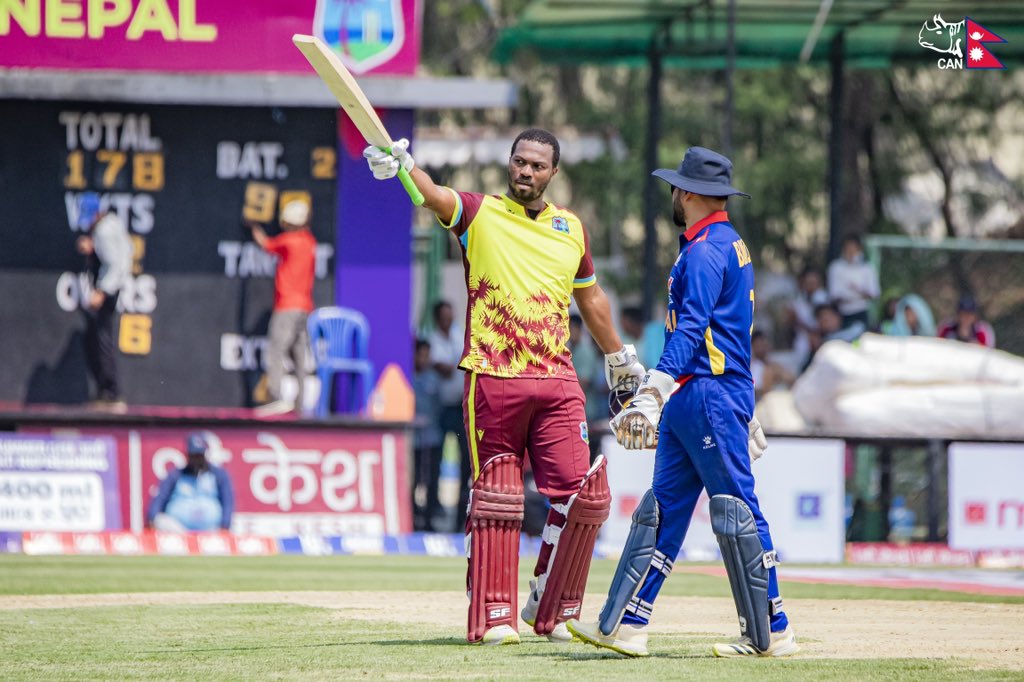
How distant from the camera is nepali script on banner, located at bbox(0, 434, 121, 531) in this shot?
1608 cm

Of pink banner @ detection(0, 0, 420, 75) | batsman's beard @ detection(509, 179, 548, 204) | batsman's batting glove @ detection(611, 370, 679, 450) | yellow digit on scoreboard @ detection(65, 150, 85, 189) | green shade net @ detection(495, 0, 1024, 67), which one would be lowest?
batsman's batting glove @ detection(611, 370, 679, 450)

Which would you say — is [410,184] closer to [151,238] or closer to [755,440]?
[755,440]

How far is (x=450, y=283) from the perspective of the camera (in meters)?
25.8

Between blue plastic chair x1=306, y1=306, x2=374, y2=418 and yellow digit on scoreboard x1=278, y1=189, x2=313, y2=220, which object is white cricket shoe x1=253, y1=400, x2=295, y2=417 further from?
yellow digit on scoreboard x1=278, y1=189, x2=313, y2=220

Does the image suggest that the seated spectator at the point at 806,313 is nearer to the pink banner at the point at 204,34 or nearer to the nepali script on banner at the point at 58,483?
the pink banner at the point at 204,34

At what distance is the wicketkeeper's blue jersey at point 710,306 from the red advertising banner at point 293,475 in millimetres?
9655

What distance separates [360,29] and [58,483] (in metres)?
5.59

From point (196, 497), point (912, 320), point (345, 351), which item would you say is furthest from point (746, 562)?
point (912, 320)

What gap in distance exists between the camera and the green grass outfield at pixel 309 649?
23.0ft

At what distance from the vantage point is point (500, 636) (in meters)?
7.95

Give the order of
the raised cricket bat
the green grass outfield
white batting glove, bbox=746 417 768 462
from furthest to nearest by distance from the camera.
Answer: white batting glove, bbox=746 417 768 462
the raised cricket bat
the green grass outfield

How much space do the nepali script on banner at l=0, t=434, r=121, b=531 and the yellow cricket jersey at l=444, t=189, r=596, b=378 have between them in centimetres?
913

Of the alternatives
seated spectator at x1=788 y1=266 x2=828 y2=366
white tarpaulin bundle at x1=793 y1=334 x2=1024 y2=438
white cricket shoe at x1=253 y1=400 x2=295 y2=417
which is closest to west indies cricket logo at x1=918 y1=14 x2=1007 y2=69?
seated spectator at x1=788 y1=266 x2=828 y2=366

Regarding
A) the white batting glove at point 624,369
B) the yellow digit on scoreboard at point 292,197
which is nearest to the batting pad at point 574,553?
the white batting glove at point 624,369
